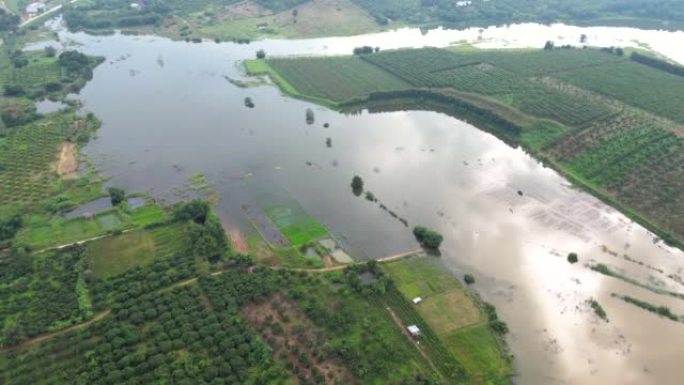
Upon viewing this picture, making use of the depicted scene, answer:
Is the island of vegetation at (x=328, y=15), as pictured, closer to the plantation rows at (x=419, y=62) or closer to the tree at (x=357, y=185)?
the plantation rows at (x=419, y=62)

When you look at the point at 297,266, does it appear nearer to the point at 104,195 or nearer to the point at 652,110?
the point at 104,195

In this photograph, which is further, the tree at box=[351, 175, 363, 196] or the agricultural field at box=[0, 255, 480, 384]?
the tree at box=[351, 175, 363, 196]

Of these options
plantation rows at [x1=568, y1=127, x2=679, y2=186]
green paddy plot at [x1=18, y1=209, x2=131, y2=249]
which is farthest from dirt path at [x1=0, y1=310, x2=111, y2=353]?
plantation rows at [x1=568, y1=127, x2=679, y2=186]

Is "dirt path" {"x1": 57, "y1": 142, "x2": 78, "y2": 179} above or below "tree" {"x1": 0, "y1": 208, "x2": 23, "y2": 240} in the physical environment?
above

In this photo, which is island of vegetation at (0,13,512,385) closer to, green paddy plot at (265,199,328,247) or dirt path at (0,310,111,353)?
dirt path at (0,310,111,353)

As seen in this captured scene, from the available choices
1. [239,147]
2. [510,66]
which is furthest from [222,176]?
[510,66]

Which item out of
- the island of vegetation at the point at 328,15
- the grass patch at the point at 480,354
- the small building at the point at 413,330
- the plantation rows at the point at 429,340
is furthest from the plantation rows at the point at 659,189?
the island of vegetation at the point at 328,15
